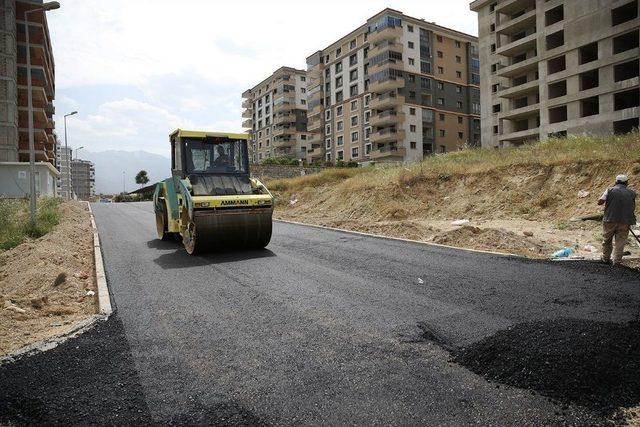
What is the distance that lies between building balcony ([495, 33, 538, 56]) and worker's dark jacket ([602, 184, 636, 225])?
4390 centimetres

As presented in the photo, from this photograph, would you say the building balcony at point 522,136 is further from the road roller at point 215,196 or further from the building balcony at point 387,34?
the road roller at point 215,196

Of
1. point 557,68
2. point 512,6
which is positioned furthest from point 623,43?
point 512,6

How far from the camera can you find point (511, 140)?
1962 inches

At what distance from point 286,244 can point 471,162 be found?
13535mm

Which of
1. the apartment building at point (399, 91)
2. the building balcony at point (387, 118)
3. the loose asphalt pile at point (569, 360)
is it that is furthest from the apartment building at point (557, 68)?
the loose asphalt pile at point (569, 360)

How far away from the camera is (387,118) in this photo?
6369 cm

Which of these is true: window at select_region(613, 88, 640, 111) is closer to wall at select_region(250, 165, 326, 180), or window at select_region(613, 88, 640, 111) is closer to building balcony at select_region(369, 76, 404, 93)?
wall at select_region(250, 165, 326, 180)

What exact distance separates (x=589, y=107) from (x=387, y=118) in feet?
89.7

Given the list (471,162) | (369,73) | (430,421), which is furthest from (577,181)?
(369,73)

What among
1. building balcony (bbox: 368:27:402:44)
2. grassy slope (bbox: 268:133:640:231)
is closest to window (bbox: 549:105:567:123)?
grassy slope (bbox: 268:133:640:231)

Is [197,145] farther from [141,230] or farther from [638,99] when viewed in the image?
[638,99]

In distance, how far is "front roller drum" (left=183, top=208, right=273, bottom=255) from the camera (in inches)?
390

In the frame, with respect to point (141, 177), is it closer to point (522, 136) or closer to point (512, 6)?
point (522, 136)

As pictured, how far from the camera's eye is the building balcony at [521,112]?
1795 inches
